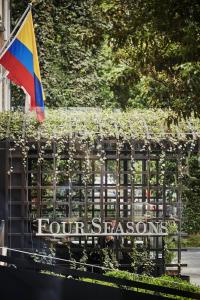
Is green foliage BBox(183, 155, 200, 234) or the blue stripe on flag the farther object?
green foliage BBox(183, 155, 200, 234)

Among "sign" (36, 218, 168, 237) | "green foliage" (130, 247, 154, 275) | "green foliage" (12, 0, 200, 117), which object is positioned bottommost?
"green foliage" (130, 247, 154, 275)

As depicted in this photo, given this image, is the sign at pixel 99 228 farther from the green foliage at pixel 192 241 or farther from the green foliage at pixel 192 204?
the green foliage at pixel 192 204

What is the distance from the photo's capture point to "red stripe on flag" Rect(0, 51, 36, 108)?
13.7m

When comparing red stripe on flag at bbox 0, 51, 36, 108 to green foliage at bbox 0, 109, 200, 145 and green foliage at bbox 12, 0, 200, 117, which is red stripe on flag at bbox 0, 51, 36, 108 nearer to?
green foliage at bbox 12, 0, 200, 117

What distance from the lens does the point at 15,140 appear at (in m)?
16.1

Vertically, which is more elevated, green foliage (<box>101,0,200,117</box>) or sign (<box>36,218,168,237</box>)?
green foliage (<box>101,0,200,117</box>)

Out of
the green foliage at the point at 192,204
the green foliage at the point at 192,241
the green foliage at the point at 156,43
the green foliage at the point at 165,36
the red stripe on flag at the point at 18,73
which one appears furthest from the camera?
the green foliage at the point at 192,204

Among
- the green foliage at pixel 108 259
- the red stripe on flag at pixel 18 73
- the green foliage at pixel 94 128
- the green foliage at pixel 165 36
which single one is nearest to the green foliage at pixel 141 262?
the green foliage at pixel 108 259

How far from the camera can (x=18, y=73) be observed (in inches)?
552

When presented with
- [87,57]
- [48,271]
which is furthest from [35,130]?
[87,57]

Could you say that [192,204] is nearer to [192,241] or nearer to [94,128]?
[192,241]

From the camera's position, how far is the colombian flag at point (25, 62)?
45.2ft

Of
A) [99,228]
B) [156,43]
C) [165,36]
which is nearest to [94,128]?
[99,228]

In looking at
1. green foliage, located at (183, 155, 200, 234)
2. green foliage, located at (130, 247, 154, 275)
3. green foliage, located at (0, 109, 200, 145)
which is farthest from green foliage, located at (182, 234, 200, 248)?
green foliage, located at (0, 109, 200, 145)
